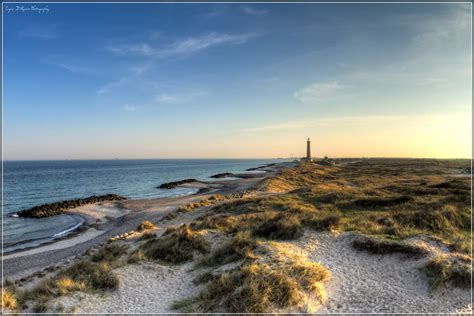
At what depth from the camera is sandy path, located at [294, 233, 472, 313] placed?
840 cm

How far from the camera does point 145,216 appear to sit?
30484 mm

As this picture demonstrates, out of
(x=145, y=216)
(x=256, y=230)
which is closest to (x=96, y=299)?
(x=256, y=230)

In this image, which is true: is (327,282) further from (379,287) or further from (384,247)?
(384,247)

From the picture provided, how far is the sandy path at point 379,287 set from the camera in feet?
27.6

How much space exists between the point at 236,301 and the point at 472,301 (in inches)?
A: 255

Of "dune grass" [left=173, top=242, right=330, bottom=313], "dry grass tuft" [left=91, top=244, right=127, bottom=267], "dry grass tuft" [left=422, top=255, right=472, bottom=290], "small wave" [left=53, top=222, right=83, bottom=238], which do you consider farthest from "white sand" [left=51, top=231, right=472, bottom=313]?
"small wave" [left=53, top=222, right=83, bottom=238]

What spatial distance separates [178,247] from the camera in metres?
14.1

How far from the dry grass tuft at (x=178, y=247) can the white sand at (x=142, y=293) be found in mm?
854

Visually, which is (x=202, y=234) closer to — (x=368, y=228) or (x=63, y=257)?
(x=368, y=228)

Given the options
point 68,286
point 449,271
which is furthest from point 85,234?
point 449,271

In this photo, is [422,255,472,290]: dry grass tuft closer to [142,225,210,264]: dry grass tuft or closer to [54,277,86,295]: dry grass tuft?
[142,225,210,264]: dry grass tuft

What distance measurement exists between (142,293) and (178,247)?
384 centimetres

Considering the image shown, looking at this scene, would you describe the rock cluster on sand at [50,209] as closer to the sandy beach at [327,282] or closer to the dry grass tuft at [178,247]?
the sandy beach at [327,282]

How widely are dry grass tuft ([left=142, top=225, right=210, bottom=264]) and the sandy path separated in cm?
500
